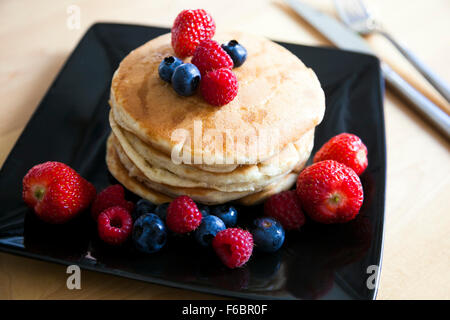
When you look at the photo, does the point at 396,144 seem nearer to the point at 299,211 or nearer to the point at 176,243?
the point at 299,211

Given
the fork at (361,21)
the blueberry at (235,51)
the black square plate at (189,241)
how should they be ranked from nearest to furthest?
the black square plate at (189,241), the blueberry at (235,51), the fork at (361,21)

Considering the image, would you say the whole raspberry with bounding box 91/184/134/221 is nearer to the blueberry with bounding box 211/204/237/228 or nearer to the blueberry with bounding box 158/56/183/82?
the blueberry with bounding box 211/204/237/228

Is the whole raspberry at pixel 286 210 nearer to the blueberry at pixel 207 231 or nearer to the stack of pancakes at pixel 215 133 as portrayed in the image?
the stack of pancakes at pixel 215 133

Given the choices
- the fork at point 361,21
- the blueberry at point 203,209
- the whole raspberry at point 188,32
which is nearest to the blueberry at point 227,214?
the blueberry at point 203,209

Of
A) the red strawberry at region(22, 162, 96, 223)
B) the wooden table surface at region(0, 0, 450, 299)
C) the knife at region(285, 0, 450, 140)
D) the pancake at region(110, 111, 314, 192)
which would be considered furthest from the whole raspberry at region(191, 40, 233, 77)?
the knife at region(285, 0, 450, 140)

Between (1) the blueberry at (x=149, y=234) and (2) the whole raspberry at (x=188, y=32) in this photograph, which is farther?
(2) the whole raspberry at (x=188, y=32)

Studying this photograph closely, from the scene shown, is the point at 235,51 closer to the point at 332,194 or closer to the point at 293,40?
the point at 332,194

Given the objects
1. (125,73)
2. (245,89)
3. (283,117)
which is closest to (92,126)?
(125,73)
